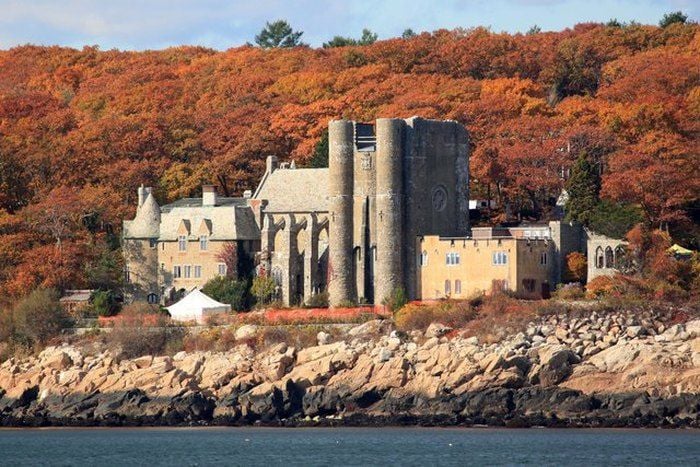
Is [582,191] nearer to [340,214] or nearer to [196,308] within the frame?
[340,214]

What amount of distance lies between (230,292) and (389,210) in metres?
8.23

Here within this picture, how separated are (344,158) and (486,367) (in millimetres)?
14984

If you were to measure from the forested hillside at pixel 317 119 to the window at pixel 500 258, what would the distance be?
7401 mm

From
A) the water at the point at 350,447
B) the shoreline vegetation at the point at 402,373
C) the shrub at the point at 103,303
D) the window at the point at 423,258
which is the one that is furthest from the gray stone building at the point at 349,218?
the water at the point at 350,447

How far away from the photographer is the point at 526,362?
73250mm

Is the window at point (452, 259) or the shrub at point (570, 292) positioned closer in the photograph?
the shrub at point (570, 292)

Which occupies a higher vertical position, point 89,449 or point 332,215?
point 332,215

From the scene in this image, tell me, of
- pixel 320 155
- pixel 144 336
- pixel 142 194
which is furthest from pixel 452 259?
pixel 142 194

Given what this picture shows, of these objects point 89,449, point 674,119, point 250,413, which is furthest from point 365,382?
point 674,119

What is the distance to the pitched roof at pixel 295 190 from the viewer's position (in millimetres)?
88188

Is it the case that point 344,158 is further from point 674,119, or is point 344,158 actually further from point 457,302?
point 674,119

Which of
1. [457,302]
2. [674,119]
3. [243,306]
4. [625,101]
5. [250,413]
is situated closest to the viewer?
[250,413]

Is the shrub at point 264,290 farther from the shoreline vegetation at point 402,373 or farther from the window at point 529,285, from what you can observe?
the window at point 529,285

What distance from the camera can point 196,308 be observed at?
8481 cm
